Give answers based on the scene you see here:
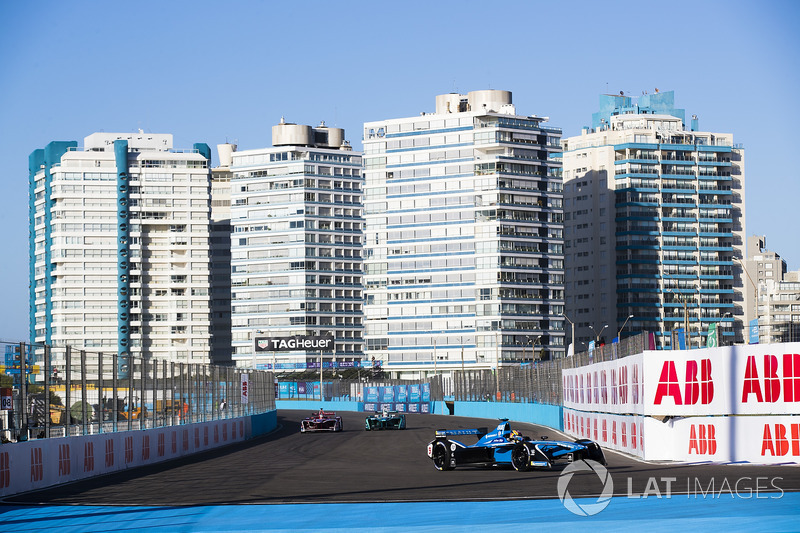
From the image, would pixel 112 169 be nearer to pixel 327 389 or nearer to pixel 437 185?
pixel 437 185

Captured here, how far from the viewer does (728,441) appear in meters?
25.5

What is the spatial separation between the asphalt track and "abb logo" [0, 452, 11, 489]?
0.49 m

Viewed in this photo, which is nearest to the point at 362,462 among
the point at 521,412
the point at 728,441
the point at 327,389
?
the point at 728,441

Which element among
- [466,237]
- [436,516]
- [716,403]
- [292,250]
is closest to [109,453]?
[436,516]

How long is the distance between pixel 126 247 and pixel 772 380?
503ft

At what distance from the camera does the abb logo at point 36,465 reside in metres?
23.0

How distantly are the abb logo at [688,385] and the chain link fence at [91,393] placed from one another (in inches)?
521

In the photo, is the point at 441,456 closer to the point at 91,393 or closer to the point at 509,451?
the point at 509,451

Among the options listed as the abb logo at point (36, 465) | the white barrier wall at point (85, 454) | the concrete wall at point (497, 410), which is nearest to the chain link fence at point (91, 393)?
the white barrier wall at point (85, 454)

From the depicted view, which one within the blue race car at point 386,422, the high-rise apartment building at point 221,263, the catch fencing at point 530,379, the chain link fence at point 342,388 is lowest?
the chain link fence at point 342,388

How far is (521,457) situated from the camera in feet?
84.3

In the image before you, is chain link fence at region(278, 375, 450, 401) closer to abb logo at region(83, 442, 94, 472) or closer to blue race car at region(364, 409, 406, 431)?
blue race car at region(364, 409, 406, 431)

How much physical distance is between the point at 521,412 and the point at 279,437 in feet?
53.6

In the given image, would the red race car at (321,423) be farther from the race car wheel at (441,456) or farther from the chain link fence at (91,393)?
the race car wheel at (441,456)
